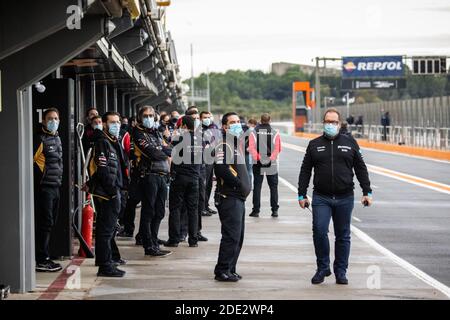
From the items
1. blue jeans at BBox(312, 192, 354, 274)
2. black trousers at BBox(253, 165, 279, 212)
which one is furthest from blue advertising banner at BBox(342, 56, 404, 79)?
blue jeans at BBox(312, 192, 354, 274)

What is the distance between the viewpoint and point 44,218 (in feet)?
39.1

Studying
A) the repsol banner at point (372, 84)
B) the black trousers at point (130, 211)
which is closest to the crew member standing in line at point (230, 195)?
the black trousers at point (130, 211)

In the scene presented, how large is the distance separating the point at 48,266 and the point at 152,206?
199 centimetres

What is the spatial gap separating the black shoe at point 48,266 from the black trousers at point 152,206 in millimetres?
1737

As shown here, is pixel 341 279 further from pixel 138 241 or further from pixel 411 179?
pixel 411 179

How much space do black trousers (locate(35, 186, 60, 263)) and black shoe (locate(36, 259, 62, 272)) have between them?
0.05 meters

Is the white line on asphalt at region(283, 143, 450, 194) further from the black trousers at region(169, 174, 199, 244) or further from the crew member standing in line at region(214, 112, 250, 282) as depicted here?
the crew member standing in line at region(214, 112, 250, 282)

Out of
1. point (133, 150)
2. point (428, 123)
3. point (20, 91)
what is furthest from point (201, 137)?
point (428, 123)

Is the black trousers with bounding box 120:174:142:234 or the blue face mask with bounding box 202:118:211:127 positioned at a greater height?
the blue face mask with bounding box 202:118:211:127

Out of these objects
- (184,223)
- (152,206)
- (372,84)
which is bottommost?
(184,223)

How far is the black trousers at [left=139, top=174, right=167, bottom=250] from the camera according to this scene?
13508mm

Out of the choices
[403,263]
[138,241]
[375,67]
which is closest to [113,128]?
[138,241]
